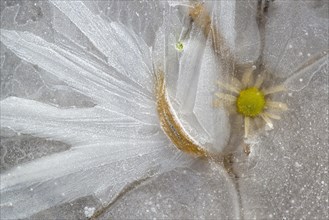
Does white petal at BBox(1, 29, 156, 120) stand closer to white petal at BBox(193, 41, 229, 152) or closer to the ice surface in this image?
the ice surface

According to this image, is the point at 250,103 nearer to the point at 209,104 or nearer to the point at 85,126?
the point at 209,104

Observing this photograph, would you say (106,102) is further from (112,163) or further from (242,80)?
(242,80)

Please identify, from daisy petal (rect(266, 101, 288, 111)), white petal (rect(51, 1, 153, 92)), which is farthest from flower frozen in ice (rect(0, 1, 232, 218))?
daisy petal (rect(266, 101, 288, 111))

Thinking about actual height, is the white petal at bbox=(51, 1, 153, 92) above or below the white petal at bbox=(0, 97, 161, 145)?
above

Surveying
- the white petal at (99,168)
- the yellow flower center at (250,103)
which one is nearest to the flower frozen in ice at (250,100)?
the yellow flower center at (250,103)

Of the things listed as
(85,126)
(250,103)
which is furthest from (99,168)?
(250,103)

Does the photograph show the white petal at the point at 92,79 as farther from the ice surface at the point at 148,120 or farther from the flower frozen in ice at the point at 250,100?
the flower frozen in ice at the point at 250,100
